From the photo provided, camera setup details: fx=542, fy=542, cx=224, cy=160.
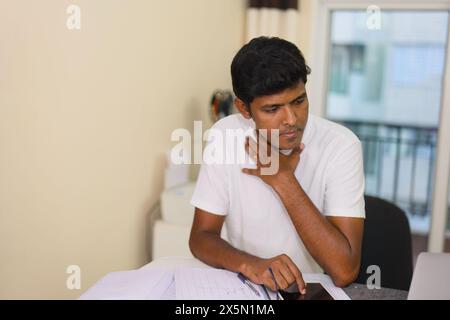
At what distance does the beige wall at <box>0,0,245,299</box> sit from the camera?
1.63m

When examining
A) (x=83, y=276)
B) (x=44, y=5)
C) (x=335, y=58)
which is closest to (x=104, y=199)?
(x=83, y=276)

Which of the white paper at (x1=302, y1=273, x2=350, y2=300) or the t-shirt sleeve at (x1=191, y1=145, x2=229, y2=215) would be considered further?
the t-shirt sleeve at (x1=191, y1=145, x2=229, y2=215)

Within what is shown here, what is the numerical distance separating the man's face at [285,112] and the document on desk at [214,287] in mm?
355

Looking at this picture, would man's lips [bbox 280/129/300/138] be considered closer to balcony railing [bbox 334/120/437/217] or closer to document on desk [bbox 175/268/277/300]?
document on desk [bbox 175/268/277/300]

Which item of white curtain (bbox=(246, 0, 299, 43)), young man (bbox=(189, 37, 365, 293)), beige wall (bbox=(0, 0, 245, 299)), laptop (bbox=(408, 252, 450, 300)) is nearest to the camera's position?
laptop (bbox=(408, 252, 450, 300))

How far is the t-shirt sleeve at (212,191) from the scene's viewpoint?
4.54 ft

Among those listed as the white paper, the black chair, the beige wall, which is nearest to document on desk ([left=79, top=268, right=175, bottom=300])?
the white paper

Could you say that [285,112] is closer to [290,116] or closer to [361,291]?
[290,116]

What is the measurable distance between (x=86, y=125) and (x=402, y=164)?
138 inches

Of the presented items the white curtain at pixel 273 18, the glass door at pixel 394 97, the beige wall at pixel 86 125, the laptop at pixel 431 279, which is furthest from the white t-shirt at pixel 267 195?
the glass door at pixel 394 97

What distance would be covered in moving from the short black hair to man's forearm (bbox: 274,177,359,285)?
0.23m

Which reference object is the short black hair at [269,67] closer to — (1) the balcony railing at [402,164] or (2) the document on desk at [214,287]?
(2) the document on desk at [214,287]

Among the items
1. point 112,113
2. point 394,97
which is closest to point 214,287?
point 112,113

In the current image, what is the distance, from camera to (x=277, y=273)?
39.6 inches
